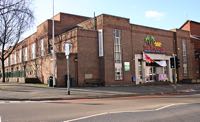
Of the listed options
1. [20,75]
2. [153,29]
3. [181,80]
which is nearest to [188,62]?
[181,80]

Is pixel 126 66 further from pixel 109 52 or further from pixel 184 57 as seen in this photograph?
pixel 184 57

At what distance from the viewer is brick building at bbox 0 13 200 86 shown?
41.1m

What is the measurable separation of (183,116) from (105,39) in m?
29.6

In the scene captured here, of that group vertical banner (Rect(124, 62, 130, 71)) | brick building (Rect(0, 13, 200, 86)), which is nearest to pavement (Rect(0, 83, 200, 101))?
brick building (Rect(0, 13, 200, 86))

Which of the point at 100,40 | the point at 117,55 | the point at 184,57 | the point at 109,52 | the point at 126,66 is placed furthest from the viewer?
the point at 184,57

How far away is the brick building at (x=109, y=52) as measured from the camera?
4112 centimetres

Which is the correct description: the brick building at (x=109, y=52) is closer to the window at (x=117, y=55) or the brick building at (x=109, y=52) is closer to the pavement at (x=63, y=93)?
the window at (x=117, y=55)

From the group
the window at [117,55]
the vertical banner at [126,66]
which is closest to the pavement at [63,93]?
the window at [117,55]

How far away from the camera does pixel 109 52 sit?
42.6 meters

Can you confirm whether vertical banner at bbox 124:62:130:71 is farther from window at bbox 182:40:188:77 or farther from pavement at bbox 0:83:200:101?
window at bbox 182:40:188:77

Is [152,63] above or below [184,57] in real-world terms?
below

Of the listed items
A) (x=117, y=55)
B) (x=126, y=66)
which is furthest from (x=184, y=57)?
(x=117, y=55)

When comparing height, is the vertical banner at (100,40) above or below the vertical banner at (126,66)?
above

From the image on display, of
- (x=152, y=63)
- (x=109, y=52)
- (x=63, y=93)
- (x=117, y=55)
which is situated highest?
(x=109, y=52)
